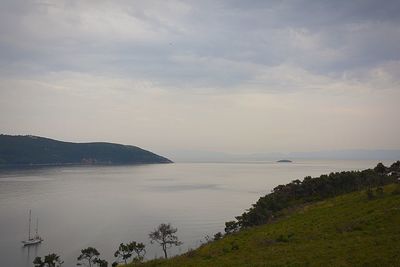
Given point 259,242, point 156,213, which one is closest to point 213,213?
point 156,213

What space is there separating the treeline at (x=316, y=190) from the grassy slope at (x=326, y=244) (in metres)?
25.7

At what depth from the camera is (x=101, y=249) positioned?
290 feet

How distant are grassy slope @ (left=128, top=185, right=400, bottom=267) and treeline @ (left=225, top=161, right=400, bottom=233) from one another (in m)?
25.7

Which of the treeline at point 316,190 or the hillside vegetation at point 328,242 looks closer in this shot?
the hillside vegetation at point 328,242

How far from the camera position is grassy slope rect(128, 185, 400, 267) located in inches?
833

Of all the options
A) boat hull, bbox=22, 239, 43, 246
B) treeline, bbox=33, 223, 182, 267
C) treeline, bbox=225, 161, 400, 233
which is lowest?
→ boat hull, bbox=22, 239, 43, 246

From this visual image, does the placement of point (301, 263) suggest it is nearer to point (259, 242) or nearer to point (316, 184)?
point (259, 242)

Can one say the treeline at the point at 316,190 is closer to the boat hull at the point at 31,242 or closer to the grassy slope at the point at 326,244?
the grassy slope at the point at 326,244

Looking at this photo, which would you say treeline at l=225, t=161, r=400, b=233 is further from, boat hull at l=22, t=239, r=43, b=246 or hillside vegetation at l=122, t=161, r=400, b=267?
boat hull at l=22, t=239, r=43, b=246

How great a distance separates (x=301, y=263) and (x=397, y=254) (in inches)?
199

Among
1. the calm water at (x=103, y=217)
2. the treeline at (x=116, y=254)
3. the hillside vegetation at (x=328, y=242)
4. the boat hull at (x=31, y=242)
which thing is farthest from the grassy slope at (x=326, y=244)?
the boat hull at (x=31, y=242)

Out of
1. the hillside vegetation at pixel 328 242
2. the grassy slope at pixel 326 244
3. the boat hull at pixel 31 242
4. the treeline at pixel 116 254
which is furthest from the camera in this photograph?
the boat hull at pixel 31 242

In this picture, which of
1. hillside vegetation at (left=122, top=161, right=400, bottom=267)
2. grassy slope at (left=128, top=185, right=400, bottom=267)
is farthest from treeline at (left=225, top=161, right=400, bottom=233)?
grassy slope at (left=128, top=185, right=400, bottom=267)

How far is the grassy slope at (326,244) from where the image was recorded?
21.2 metres
